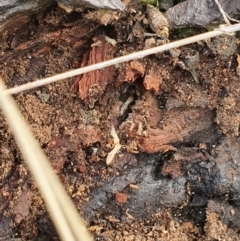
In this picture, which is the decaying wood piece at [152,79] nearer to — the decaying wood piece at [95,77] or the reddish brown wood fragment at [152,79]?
the reddish brown wood fragment at [152,79]

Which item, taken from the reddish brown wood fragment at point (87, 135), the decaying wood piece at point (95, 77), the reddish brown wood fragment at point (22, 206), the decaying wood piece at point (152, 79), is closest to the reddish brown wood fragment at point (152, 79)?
the decaying wood piece at point (152, 79)

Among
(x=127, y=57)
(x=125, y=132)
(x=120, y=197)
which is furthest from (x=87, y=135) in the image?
(x=127, y=57)

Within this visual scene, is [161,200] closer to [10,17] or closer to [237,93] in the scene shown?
[237,93]

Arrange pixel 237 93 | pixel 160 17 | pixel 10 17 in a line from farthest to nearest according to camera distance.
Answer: pixel 237 93, pixel 160 17, pixel 10 17

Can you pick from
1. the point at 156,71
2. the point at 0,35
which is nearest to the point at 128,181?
the point at 156,71

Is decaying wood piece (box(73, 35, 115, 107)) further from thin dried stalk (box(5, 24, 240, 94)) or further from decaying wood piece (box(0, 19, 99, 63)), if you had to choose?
thin dried stalk (box(5, 24, 240, 94))

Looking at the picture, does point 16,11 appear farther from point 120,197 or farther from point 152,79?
point 120,197

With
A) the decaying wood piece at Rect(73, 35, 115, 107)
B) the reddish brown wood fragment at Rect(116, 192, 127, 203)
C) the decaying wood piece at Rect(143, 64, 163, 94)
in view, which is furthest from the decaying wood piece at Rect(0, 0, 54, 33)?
the reddish brown wood fragment at Rect(116, 192, 127, 203)

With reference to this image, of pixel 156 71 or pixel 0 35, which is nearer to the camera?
pixel 0 35
